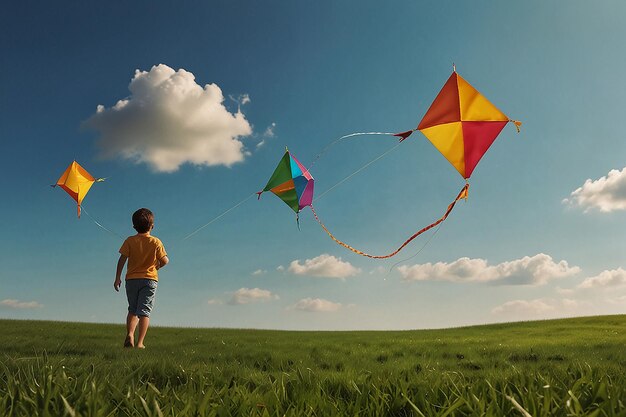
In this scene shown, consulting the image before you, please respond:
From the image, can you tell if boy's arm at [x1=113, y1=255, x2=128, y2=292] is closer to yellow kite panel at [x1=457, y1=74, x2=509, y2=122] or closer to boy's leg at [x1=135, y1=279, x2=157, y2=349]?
boy's leg at [x1=135, y1=279, x2=157, y2=349]

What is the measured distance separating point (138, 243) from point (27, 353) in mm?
2563

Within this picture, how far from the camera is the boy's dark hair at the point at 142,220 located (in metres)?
9.70

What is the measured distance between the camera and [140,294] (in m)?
9.43

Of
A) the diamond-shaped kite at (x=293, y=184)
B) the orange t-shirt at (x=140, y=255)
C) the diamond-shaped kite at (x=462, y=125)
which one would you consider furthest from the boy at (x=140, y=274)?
the diamond-shaped kite at (x=462, y=125)

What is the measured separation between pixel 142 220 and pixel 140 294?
135cm

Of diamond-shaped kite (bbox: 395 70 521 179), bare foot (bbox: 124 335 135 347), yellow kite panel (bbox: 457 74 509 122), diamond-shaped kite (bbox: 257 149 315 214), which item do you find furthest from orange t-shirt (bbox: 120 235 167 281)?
yellow kite panel (bbox: 457 74 509 122)

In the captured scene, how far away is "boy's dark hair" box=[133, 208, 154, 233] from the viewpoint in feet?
31.8

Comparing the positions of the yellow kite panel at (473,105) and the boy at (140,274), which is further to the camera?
the boy at (140,274)

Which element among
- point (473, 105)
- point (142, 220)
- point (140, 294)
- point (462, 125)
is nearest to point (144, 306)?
point (140, 294)

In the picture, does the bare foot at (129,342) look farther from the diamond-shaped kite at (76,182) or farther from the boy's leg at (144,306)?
the diamond-shaped kite at (76,182)

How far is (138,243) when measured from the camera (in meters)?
9.53

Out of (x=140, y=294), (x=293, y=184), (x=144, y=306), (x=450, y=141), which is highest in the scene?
(x=293, y=184)

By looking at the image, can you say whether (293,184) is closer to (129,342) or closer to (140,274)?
(140,274)

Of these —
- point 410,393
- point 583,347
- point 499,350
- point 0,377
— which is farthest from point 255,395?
point 583,347
